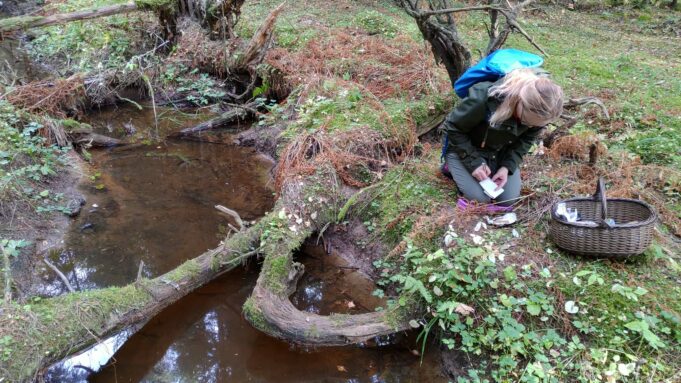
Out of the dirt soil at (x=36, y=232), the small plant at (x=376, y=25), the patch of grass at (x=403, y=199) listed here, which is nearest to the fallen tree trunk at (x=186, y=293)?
the patch of grass at (x=403, y=199)

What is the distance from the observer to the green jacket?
330 cm

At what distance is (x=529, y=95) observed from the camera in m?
2.97

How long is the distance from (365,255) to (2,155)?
12.3ft

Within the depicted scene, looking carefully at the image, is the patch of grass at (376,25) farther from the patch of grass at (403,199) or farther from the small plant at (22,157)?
the small plant at (22,157)

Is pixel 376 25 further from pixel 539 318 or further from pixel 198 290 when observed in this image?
pixel 539 318

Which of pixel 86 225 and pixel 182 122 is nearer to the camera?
pixel 86 225

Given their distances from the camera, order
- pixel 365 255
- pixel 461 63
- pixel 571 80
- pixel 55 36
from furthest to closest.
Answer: pixel 55 36
pixel 571 80
pixel 461 63
pixel 365 255

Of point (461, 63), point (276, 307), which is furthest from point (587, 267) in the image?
point (461, 63)

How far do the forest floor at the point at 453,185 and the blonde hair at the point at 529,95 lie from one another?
2.96 ft

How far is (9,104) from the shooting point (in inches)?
215

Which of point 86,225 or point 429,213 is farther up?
point 429,213

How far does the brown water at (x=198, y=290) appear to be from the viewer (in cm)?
312

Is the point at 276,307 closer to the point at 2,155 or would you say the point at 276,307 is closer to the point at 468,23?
the point at 2,155

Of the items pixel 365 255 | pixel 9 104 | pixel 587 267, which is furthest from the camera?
pixel 9 104
